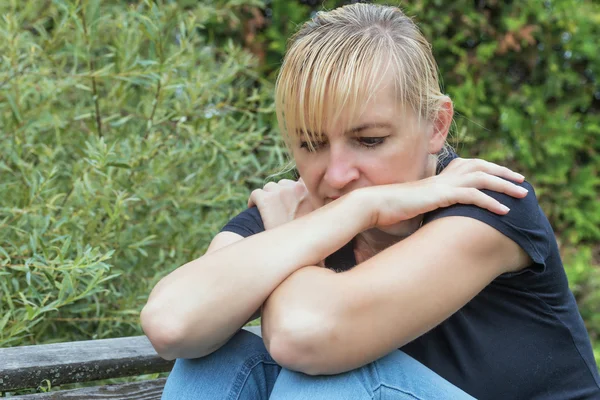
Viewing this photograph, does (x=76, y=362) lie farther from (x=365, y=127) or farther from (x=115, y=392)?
(x=365, y=127)


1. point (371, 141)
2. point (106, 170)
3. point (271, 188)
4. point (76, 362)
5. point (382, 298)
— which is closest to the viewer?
point (382, 298)

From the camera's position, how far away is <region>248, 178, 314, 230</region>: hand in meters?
2.02

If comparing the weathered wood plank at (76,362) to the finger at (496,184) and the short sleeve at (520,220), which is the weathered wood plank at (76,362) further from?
the finger at (496,184)

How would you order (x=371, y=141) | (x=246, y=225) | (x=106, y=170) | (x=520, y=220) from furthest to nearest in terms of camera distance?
(x=106, y=170)
(x=246, y=225)
(x=371, y=141)
(x=520, y=220)

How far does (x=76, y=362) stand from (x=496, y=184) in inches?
41.8

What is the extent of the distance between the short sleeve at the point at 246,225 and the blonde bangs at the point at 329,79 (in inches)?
10.5

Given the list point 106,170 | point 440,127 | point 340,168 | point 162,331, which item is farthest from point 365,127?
point 106,170

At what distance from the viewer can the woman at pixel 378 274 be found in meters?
1.57

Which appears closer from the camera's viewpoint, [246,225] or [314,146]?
[314,146]

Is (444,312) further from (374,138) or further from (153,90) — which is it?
(153,90)

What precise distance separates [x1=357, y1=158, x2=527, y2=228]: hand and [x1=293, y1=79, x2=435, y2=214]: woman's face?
59 millimetres

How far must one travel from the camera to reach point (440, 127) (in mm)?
1947

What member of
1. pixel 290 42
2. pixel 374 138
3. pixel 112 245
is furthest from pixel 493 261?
pixel 112 245

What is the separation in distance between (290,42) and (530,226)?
753mm
